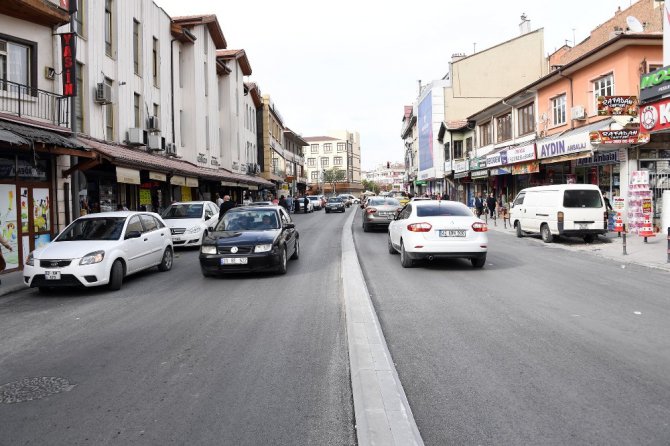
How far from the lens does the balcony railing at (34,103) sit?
13.2 metres

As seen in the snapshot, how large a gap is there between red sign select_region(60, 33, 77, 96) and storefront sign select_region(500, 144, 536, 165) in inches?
709

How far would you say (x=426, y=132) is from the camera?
52.0 m

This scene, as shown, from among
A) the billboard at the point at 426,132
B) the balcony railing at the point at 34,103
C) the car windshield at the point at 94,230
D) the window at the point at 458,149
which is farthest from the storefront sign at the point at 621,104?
the billboard at the point at 426,132

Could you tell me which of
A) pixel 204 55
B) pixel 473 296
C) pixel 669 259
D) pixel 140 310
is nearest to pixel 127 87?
pixel 204 55

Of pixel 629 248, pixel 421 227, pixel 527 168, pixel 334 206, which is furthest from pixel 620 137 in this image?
pixel 334 206

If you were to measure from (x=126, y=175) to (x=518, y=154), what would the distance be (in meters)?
17.6

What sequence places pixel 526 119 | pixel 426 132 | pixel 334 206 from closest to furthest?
pixel 526 119
pixel 334 206
pixel 426 132

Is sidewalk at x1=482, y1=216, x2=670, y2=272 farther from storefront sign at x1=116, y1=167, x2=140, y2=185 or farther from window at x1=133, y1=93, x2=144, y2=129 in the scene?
window at x1=133, y1=93, x2=144, y2=129

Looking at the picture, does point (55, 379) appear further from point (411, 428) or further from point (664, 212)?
point (664, 212)

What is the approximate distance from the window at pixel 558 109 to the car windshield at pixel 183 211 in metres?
16.5

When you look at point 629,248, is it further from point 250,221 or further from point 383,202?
point 250,221

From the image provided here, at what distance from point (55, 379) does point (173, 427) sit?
175 cm

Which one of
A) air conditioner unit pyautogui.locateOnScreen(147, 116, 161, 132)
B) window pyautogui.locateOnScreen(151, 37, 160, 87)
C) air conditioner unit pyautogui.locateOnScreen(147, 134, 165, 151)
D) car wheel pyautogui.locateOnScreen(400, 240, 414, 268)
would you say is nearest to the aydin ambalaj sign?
car wheel pyautogui.locateOnScreen(400, 240, 414, 268)

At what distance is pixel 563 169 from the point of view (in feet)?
74.7
